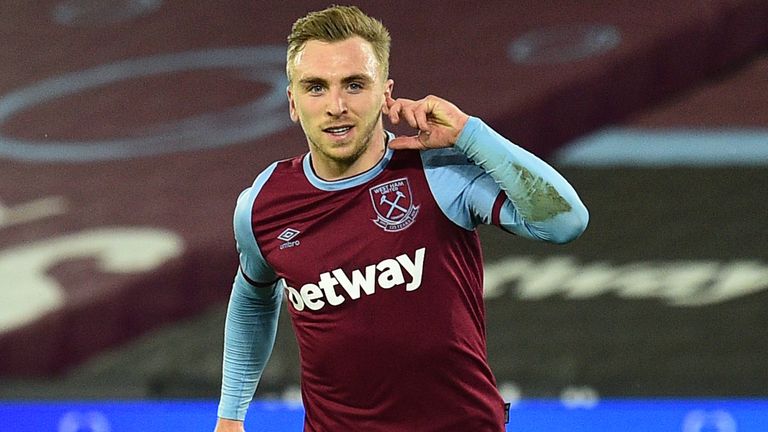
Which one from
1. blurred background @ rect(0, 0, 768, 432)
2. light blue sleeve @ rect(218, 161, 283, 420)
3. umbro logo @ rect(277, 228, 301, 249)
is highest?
blurred background @ rect(0, 0, 768, 432)

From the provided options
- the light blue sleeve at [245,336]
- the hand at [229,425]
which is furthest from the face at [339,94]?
the hand at [229,425]

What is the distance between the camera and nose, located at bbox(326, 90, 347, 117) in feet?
7.60

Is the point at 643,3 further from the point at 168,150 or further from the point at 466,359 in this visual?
the point at 466,359

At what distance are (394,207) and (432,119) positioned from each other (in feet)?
0.58

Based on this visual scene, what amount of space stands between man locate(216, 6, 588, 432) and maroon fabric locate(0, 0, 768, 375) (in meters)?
3.17

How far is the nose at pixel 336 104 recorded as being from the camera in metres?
2.32

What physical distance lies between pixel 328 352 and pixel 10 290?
11.0 ft

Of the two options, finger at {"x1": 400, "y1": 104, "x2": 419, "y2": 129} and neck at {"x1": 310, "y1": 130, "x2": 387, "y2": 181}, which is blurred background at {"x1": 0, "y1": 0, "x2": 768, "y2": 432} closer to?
neck at {"x1": 310, "y1": 130, "x2": 387, "y2": 181}

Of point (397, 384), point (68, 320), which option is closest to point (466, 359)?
point (397, 384)

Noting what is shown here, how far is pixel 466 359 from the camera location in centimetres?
240

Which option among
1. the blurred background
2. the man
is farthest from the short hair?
the blurred background

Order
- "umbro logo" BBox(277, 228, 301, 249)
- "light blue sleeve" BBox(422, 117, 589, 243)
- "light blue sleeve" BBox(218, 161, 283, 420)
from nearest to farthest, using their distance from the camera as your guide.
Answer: "light blue sleeve" BBox(422, 117, 589, 243), "umbro logo" BBox(277, 228, 301, 249), "light blue sleeve" BBox(218, 161, 283, 420)

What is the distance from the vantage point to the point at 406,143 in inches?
94.3

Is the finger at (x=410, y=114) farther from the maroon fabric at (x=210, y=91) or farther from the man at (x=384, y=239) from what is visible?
the maroon fabric at (x=210, y=91)
